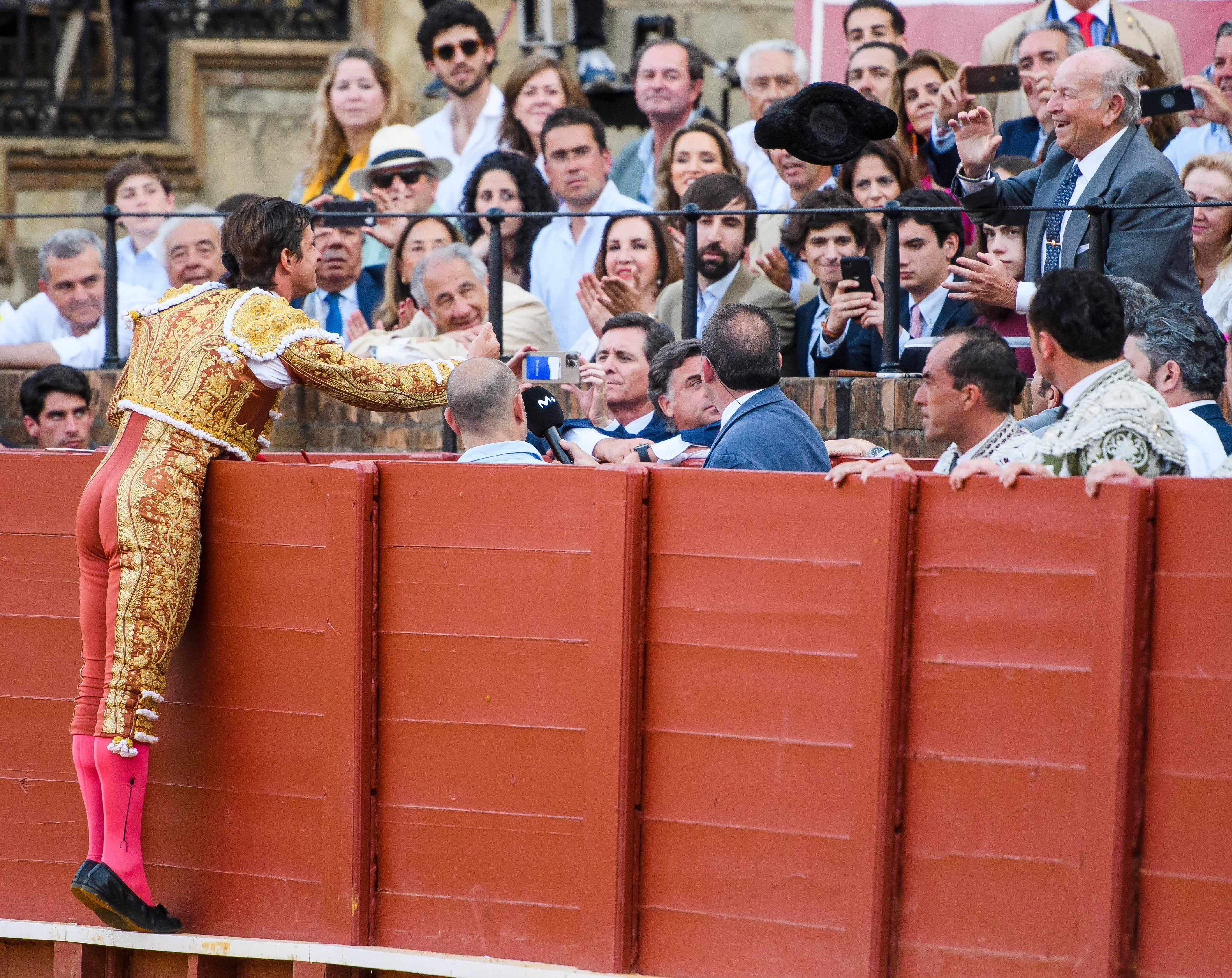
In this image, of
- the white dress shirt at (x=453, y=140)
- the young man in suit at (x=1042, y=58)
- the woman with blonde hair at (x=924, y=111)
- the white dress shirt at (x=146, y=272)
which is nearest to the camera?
the young man in suit at (x=1042, y=58)

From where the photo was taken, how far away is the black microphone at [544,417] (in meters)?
4.66

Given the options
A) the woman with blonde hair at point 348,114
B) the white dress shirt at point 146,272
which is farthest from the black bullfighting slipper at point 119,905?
the woman with blonde hair at point 348,114

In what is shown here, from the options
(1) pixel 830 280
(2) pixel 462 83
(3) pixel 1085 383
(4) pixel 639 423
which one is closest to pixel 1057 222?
(1) pixel 830 280

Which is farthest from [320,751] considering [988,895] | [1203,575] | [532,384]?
[1203,575]

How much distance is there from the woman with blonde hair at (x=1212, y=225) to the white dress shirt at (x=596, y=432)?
194 centimetres

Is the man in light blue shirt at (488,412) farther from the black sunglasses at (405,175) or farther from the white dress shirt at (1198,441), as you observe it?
the black sunglasses at (405,175)

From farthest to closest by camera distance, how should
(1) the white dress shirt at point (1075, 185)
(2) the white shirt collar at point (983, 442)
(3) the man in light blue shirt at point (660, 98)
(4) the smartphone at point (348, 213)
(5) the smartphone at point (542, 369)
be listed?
1. (3) the man in light blue shirt at point (660, 98)
2. (4) the smartphone at point (348, 213)
3. (5) the smartphone at point (542, 369)
4. (1) the white dress shirt at point (1075, 185)
5. (2) the white shirt collar at point (983, 442)

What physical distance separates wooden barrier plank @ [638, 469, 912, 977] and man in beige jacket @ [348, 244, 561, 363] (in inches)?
94.3

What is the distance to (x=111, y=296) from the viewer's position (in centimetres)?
701

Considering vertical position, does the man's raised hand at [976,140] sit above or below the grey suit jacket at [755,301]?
above

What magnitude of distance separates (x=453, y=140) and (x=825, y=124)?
335 centimetres

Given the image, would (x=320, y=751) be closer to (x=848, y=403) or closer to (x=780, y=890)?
(x=780, y=890)

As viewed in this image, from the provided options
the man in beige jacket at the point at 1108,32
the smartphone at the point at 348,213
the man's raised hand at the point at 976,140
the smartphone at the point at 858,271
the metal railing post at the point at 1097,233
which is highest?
the man in beige jacket at the point at 1108,32

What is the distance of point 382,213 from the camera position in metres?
6.85
